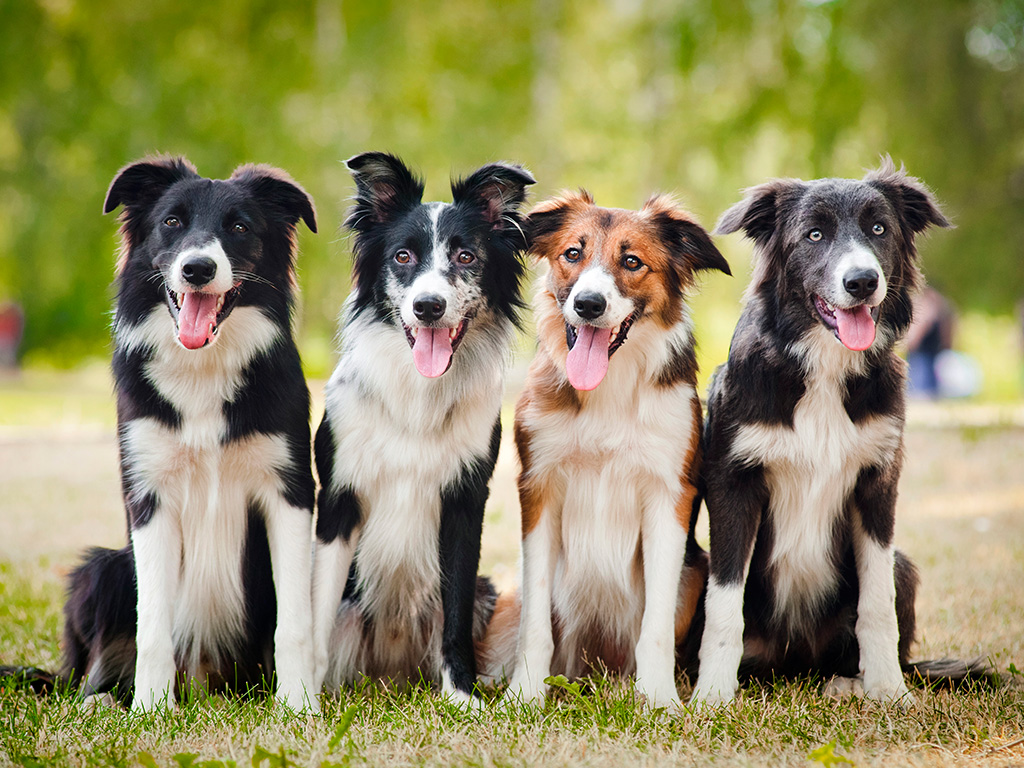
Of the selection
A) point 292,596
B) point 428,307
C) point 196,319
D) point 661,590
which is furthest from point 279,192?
point 661,590

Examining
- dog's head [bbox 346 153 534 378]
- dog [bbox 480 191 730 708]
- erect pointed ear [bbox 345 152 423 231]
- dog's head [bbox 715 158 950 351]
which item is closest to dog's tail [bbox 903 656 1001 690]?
dog [bbox 480 191 730 708]

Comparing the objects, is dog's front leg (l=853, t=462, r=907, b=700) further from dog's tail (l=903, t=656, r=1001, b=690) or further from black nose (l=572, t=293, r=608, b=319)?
black nose (l=572, t=293, r=608, b=319)

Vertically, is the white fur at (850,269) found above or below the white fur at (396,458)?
above

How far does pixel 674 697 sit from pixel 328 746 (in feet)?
4.14

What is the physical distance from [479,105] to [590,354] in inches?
435

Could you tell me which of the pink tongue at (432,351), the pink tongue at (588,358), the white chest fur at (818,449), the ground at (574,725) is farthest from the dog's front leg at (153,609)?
the white chest fur at (818,449)

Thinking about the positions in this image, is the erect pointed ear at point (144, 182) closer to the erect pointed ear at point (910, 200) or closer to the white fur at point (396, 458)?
the white fur at point (396, 458)

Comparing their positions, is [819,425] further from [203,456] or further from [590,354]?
[203,456]

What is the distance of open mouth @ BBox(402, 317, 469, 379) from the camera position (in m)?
3.31

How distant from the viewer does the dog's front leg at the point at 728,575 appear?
10.7 feet

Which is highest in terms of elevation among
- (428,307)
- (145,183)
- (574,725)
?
(145,183)

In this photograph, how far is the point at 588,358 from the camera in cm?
331

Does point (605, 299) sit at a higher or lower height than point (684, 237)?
lower

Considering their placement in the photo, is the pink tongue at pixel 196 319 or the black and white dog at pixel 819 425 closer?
the pink tongue at pixel 196 319
